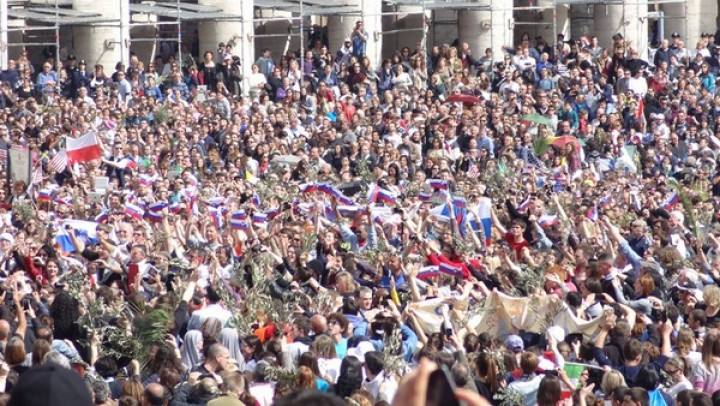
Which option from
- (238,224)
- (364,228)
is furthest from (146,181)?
(364,228)

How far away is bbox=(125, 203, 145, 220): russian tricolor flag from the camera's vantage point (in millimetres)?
21812

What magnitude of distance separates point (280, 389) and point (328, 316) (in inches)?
99.2

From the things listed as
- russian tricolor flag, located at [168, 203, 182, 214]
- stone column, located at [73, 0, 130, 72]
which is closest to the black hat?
russian tricolor flag, located at [168, 203, 182, 214]

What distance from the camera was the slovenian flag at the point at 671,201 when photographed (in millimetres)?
21734

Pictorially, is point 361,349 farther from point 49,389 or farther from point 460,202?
point 460,202

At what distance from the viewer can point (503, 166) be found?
87.0ft

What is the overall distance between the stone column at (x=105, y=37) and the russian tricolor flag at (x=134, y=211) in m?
14.3

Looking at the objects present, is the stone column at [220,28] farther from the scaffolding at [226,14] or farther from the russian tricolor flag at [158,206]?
the russian tricolor flag at [158,206]

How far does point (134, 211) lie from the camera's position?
22.0 meters

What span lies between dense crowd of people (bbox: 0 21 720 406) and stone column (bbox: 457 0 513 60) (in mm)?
435

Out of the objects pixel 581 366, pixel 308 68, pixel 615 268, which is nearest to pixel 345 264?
pixel 615 268

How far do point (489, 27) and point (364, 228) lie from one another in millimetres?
22502

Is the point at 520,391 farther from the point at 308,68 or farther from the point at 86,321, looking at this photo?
the point at 308,68

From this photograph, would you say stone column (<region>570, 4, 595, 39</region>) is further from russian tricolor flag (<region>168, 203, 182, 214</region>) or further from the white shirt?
the white shirt
